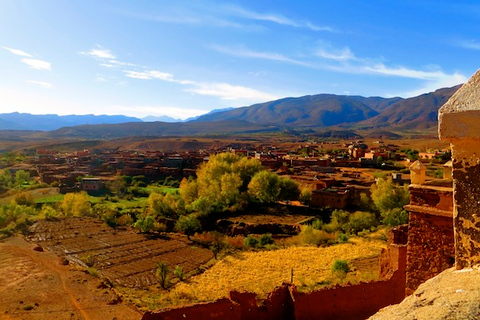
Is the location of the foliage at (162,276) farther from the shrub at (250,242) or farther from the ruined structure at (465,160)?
the ruined structure at (465,160)

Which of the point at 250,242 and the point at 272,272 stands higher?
the point at 272,272

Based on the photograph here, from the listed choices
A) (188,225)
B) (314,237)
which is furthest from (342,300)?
(188,225)

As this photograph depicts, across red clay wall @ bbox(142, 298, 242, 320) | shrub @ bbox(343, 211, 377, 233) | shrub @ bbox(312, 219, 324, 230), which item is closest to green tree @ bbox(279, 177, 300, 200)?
A: shrub @ bbox(312, 219, 324, 230)

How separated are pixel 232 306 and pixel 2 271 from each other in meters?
14.7

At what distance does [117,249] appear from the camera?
2484cm

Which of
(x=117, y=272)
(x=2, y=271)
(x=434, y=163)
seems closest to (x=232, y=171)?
(x=117, y=272)

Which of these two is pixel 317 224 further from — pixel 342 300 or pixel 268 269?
pixel 342 300

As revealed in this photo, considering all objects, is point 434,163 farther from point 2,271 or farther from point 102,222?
point 2,271

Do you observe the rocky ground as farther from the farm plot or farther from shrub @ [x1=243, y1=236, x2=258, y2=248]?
shrub @ [x1=243, y1=236, x2=258, y2=248]

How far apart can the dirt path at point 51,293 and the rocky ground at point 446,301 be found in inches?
486

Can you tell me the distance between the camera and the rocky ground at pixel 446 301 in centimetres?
274

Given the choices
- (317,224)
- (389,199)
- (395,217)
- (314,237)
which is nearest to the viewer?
(314,237)

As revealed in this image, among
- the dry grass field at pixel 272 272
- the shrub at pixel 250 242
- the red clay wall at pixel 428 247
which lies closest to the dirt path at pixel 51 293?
the dry grass field at pixel 272 272

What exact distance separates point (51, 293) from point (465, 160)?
16579mm
